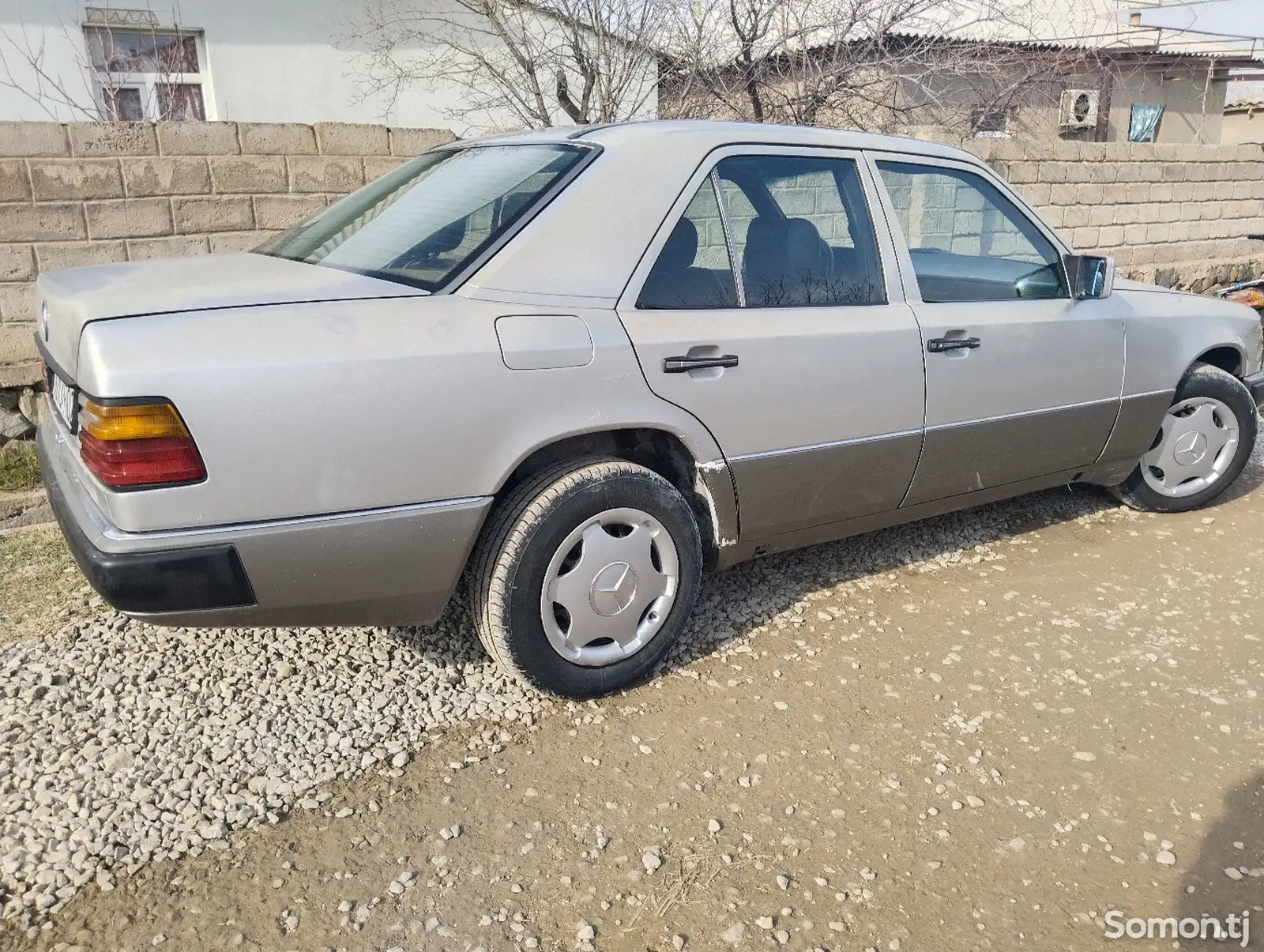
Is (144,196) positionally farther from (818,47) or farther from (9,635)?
(818,47)

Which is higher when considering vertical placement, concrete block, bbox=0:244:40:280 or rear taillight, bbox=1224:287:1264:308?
concrete block, bbox=0:244:40:280

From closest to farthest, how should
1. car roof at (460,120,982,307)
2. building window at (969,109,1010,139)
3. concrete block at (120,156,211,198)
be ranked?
car roof at (460,120,982,307)
concrete block at (120,156,211,198)
building window at (969,109,1010,139)

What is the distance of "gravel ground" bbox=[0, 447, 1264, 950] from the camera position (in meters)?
2.30

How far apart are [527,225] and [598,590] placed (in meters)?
1.12

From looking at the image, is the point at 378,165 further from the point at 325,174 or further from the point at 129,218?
the point at 129,218

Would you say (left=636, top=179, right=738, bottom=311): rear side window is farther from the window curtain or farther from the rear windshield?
the window curtain

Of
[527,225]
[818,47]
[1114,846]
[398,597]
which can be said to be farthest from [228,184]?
[818,47]

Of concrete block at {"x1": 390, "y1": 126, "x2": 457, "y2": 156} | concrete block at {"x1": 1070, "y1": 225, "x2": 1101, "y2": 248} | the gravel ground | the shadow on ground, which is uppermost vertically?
concrete block at {"x1": 390, "y1": 126, "x2": 457, "y2": 156}

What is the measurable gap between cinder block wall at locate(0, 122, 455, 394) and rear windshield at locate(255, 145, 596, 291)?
190cm

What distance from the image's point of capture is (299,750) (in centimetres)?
284

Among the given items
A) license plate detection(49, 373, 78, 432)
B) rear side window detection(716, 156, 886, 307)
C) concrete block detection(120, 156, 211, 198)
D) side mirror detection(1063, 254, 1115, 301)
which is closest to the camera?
license plate detection(49, 373, 78, 432)

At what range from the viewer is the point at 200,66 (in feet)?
34.9

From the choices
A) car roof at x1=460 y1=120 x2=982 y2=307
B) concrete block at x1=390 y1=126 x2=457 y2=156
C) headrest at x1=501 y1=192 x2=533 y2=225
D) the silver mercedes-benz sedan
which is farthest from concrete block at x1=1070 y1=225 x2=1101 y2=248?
headrest at x1=501 y1=192 x2=533 y2=225

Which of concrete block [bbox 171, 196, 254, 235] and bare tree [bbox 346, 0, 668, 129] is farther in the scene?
bare tree [bbox 346, 0, 668, 129]
